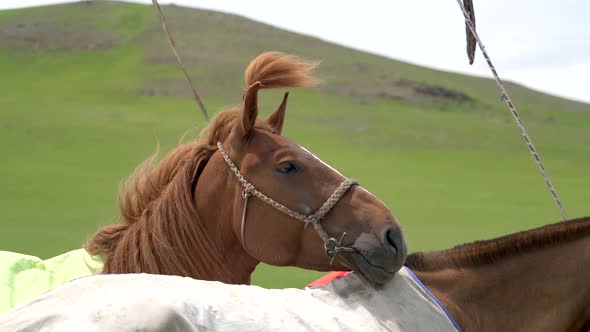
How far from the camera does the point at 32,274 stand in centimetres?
408

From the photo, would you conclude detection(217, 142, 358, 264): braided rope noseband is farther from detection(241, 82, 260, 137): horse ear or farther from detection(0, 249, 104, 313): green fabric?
detection(0, 249, 104, 313): green fabric

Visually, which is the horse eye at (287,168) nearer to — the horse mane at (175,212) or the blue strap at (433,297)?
the horse mane at (175,212)

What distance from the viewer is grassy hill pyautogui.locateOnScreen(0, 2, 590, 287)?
17.3m

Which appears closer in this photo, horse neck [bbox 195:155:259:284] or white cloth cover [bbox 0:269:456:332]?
white cloth cover [bbox 0:269:456:332]

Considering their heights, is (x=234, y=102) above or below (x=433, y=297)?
below

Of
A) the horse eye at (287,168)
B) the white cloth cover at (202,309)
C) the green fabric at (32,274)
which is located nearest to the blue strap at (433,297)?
the white cloth cover at (202,309)

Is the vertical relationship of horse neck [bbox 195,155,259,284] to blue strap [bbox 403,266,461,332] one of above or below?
below

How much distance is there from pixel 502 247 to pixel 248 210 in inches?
36.1

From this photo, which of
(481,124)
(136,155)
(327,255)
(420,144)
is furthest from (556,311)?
(481,124)

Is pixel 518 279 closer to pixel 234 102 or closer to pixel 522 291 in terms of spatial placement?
pixel 522 291

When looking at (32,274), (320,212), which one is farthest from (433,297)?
(32,274)

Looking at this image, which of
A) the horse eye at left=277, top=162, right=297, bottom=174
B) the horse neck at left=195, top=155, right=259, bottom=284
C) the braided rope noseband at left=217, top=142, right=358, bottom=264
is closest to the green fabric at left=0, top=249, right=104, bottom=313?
the horse neck at left=195, top=155, right=259, bottom=284

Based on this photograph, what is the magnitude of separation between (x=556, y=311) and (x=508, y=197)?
62.5 feet

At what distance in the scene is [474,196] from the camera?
21.6 metres
